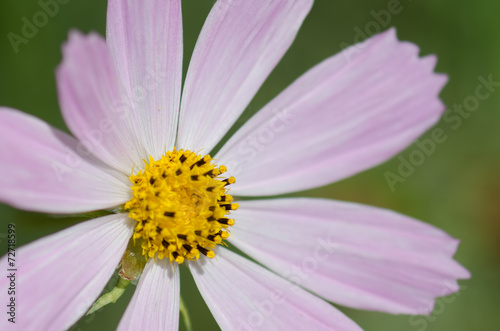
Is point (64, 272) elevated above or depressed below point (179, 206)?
below

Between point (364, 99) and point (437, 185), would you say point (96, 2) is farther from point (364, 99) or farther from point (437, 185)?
point (437, 185)

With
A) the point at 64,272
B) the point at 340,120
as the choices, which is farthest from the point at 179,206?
the point at 340,120

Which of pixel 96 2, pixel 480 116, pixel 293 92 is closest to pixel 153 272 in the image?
pixel 293 92

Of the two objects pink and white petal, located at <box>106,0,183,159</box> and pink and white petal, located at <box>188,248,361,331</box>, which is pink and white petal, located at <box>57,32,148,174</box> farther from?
pink and white petal, located at <box>188,248,361,331</box>

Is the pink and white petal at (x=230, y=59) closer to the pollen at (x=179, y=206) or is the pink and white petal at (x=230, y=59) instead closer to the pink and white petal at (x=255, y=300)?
→ the pollen at (x=179, y=206)

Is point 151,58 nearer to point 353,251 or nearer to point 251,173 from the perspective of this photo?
point 251,173

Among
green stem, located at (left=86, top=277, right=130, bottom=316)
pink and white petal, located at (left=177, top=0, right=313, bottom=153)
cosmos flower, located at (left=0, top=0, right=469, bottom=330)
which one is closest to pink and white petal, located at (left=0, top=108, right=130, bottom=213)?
cosmos flower, located at (left=0, top=0, right=469, bottom=330)
